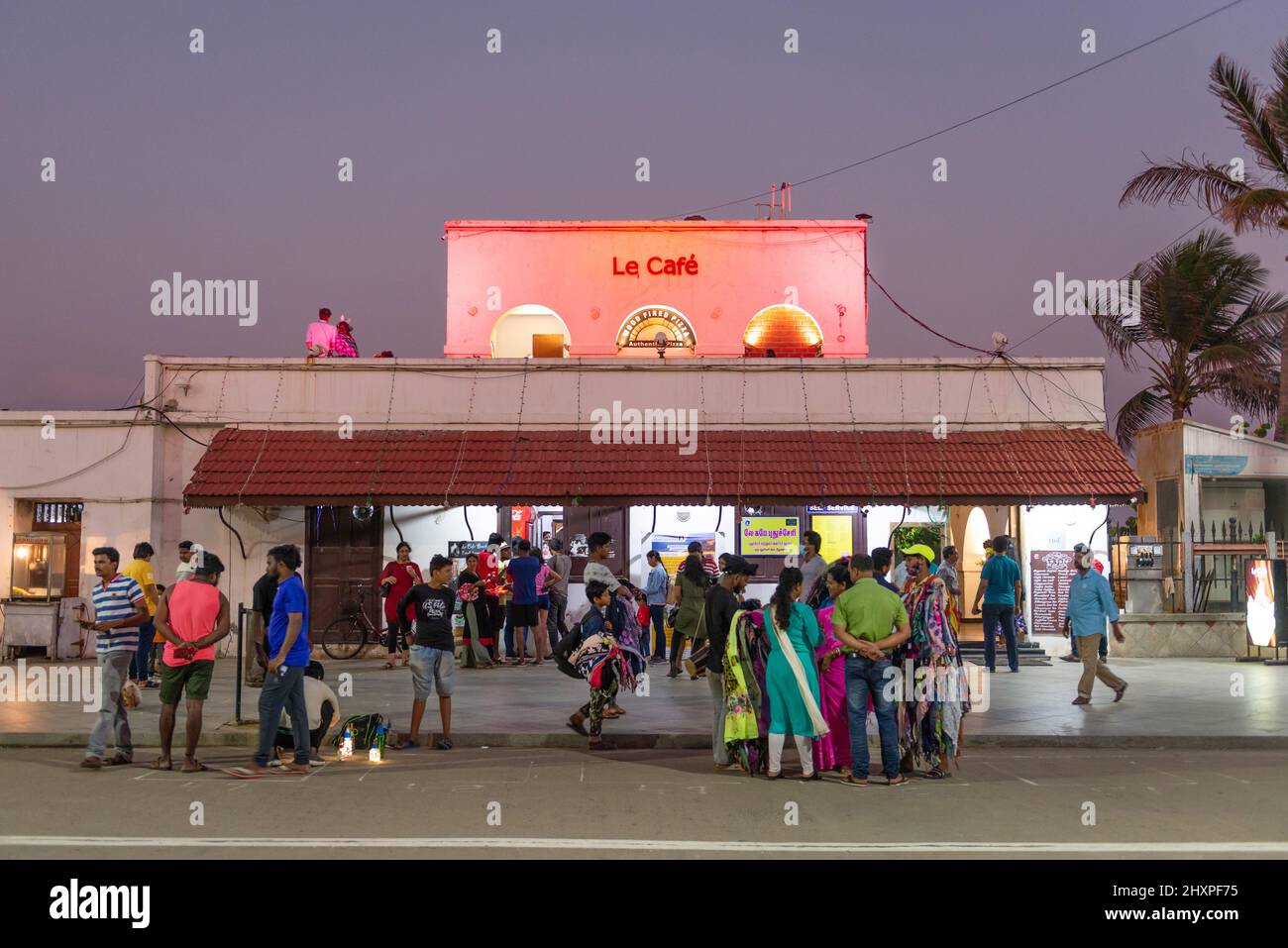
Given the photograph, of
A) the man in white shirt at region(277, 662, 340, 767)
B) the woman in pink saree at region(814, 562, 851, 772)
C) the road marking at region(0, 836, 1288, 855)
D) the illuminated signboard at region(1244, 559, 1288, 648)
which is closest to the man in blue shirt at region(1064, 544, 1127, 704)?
the woman in pink saree at region(814, 562, 851, 772)

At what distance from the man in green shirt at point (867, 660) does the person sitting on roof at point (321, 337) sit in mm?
14073

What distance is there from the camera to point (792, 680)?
980 cm

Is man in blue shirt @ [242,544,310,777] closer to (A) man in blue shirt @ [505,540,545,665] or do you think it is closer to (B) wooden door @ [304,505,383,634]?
(A) man in blue shirt @ [505,540,545,665]

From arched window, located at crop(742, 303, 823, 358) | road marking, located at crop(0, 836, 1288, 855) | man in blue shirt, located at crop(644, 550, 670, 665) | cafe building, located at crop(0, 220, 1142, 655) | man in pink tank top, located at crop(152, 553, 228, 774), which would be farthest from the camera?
arched window, located at crop(742, 303, 823, 358)

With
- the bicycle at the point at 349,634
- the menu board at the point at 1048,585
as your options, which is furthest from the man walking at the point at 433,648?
the menu board at the point at 1048,585

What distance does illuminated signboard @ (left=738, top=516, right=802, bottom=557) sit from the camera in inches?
805

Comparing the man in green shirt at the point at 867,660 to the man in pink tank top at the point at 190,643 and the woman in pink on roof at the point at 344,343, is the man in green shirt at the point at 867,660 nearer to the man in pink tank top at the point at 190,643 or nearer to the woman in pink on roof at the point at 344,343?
the man in pink tank top at the point at 190,643

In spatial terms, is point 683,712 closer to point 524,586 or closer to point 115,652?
point 524,586

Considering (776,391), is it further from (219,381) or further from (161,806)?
(161,806)

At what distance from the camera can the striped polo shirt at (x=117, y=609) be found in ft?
34.4

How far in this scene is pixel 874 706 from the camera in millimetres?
9703

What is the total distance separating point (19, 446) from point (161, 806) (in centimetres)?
1353

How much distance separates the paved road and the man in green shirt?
1.00 ft
